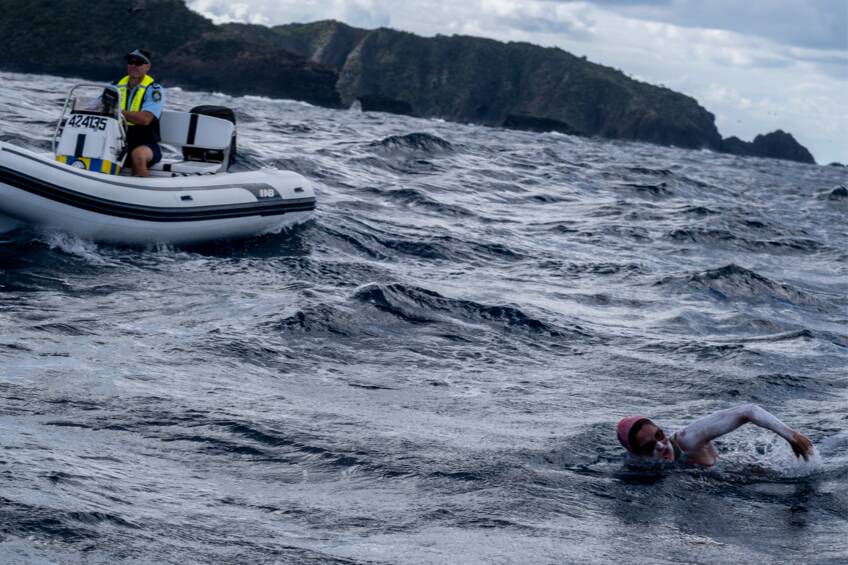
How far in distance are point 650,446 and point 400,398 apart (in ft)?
5.94

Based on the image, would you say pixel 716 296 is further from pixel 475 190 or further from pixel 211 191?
pixel 475 190

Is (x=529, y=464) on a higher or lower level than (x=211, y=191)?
lower

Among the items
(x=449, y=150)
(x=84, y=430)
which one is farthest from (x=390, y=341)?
(x=449, y=150)

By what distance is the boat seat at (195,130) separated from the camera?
1205cm

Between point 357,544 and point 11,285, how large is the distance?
5.40 meters

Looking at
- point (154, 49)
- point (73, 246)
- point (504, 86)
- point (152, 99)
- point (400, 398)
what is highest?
point (504, 86)

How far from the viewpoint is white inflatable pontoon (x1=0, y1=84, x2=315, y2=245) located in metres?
9.99

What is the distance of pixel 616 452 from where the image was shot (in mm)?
6535

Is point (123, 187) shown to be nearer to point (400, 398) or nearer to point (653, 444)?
point (400, 398)

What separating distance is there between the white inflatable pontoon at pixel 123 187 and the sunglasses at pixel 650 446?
6.21 meters

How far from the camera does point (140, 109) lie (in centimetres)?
1080

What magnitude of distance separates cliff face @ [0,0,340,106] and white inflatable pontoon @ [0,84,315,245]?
8190 centimetres

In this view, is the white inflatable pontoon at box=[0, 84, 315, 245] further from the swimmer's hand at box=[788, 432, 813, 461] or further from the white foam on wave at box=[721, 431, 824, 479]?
the swimmer's hand at box=[788, 432, 813, 461]

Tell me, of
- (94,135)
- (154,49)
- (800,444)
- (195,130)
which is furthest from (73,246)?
(154,49)
